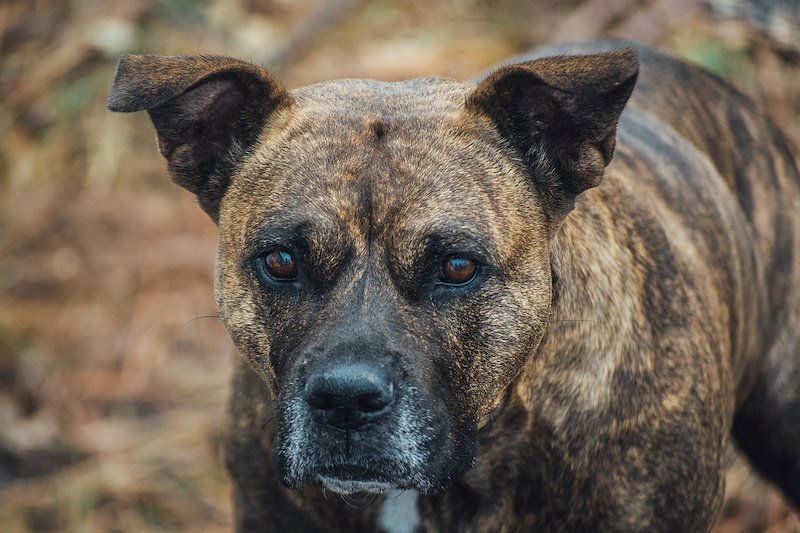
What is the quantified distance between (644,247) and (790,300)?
128cm

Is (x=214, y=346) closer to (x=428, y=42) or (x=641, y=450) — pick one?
(x=428, y=42)

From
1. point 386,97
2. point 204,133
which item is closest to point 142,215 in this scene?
point 204,133

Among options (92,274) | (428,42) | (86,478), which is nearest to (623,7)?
(428,42)

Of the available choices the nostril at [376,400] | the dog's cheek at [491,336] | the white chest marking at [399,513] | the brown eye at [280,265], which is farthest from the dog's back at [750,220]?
the nostril at [376,400]

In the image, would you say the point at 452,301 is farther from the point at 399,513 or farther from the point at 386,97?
the point at 399,513

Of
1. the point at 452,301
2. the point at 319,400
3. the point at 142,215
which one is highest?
the point at 452,301

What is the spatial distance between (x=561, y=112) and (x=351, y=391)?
3.39ft

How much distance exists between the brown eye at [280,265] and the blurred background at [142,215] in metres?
2.94

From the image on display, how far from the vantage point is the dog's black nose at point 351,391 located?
3.00m

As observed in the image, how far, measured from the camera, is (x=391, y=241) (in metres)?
3.22

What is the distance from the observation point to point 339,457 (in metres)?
3.13

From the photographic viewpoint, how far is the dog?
3.18 m

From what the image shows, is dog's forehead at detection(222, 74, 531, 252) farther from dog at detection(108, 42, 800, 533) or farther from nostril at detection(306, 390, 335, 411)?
nostril at detection(306, 390, 335, 411)

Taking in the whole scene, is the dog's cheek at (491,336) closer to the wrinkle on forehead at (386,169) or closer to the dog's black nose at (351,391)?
the wrinkle on forehead at (386,169)
